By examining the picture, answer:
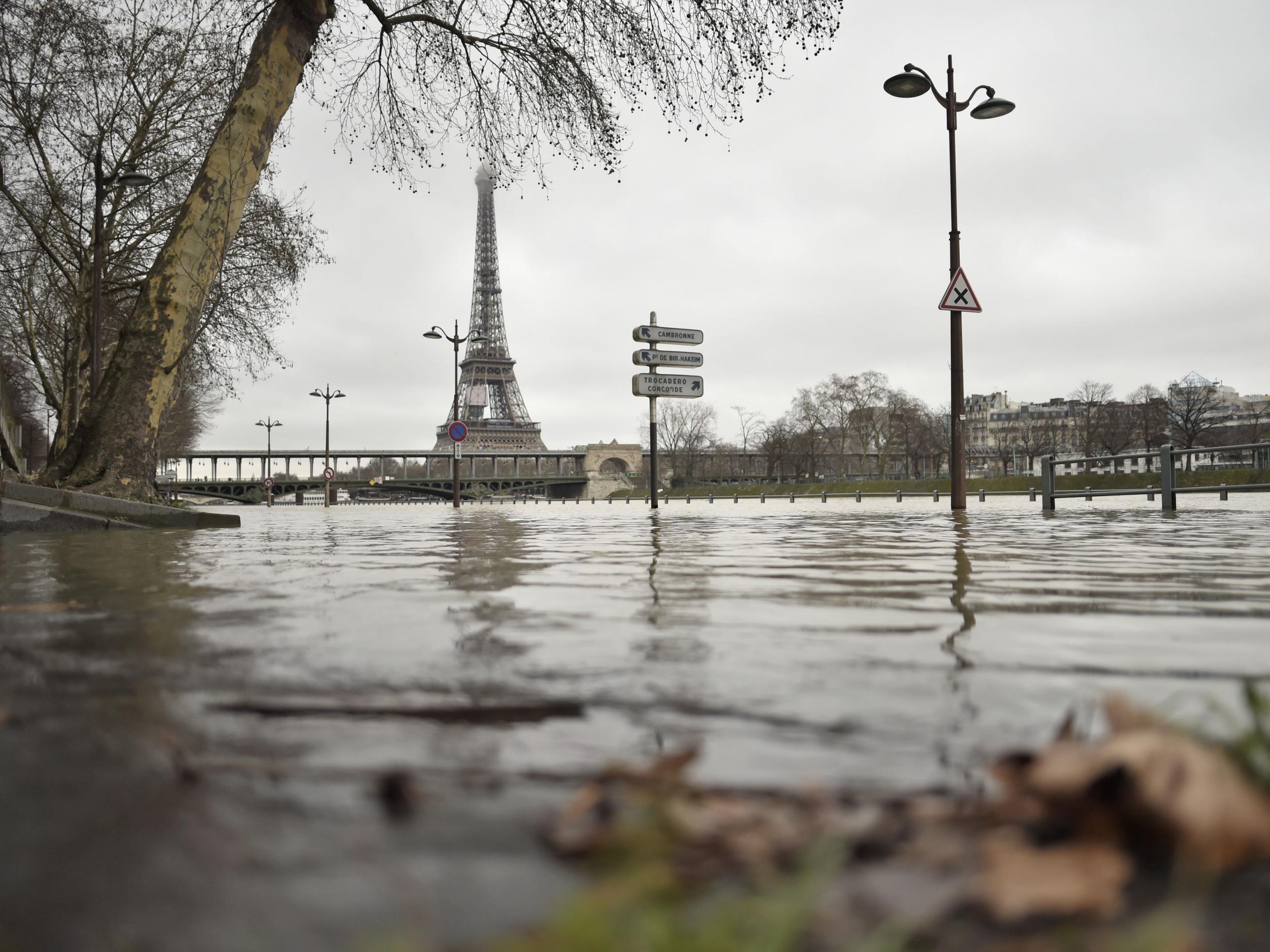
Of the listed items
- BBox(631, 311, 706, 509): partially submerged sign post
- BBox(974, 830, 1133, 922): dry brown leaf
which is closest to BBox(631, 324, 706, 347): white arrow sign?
BBox(631, 311, 706, 509): partially submerged sign post

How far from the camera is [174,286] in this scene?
446 inches

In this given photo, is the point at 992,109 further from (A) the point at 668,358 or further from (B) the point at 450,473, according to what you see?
(B) the point at 450,473

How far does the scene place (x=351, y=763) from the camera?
1.12 m

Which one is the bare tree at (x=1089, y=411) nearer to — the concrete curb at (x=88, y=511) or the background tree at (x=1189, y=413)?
the background tree at (x=1189, y=413)

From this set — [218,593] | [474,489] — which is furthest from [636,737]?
[474,489]

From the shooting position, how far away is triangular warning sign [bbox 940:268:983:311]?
13.2 metres

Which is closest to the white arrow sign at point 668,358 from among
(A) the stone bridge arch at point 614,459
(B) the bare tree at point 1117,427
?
(B) the bare tree at point 1117,427

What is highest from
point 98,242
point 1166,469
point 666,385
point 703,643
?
point 98,242

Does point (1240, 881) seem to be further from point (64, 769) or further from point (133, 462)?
point (133, 462)

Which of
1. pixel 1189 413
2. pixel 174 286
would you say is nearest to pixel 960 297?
pixel 174 286

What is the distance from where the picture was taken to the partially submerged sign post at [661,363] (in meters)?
20.3

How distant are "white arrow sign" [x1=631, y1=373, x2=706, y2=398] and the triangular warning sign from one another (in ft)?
24.7

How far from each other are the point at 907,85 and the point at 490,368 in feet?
267

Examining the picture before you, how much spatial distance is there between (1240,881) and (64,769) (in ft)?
4.23
